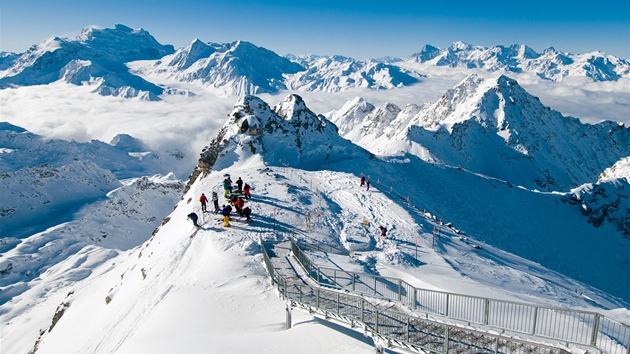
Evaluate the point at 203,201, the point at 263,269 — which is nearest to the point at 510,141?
the point at 203,201

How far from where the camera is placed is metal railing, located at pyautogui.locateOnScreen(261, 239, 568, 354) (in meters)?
11.4

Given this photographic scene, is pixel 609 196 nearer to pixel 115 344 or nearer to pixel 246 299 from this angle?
pixel 246 299

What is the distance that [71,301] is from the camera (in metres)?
36.5

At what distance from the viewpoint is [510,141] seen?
501ft

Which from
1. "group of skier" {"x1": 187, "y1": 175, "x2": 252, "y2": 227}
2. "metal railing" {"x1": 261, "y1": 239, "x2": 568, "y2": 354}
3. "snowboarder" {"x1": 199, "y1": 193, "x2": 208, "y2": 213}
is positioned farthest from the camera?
"snowboarder" {"x1": 199, "y1": 193, "x2": 208, "y2": 213}

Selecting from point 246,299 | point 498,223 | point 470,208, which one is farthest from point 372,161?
point 246,299

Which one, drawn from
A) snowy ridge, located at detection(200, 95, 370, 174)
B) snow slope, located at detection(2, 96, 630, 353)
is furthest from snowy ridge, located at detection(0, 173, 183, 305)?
snowy ridge, located at detection(200, 95, 370, 174)

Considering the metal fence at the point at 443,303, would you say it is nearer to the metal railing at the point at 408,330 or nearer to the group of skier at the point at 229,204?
the metal railing at the point at 408,330

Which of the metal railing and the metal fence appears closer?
the metal railing

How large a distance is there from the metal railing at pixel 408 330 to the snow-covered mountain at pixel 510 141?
323 ft

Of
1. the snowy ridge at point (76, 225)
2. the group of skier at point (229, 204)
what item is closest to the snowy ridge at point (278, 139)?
the group of skier at point (229, 204)

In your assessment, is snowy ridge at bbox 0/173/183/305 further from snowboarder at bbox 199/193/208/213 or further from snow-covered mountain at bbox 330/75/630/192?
snow-covered mountain at bbox 330/75/630/192

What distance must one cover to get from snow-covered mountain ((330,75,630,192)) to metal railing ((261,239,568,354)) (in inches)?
3880

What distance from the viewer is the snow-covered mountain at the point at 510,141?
439 ft
